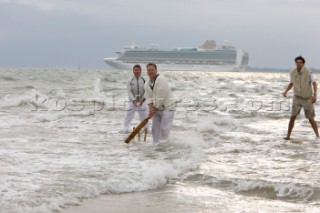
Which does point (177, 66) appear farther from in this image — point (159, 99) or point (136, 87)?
point (159, 99)

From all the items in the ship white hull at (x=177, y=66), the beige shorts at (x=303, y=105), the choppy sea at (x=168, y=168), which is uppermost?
the beige shorts at (x=303, y=105)

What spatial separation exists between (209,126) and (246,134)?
3.65 feet

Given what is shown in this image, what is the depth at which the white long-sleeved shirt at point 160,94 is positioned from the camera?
303 inches

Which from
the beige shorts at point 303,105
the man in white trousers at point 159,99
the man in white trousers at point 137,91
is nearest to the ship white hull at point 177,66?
the man in white trousers at point 137,91

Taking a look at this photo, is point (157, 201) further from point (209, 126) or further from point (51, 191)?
point (209, 126)

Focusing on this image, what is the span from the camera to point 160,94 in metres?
7.71

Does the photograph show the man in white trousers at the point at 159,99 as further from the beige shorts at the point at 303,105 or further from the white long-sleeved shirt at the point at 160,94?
the beige shorts at the point at 303,105

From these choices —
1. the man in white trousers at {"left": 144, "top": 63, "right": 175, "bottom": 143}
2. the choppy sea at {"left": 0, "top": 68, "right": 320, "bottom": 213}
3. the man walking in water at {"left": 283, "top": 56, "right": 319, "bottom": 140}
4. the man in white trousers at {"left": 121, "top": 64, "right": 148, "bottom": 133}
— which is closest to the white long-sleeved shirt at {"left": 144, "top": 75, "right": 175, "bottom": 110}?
the man in white trousers at {"left": 144, "top": 63, "right": 175, "bottom": 143}

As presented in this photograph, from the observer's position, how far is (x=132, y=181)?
5590 millimetres

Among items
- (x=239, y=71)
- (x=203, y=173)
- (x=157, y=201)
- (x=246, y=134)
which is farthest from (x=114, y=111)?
(x=239, y=71)

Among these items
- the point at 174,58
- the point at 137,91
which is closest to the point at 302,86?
the point at 137,91

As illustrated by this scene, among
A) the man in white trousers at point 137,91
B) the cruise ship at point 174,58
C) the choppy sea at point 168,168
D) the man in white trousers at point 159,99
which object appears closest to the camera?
the choppy sea at point 168,168

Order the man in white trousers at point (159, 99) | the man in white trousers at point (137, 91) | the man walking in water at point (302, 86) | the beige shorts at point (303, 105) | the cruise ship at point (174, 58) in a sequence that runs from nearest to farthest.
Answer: the man in white trousers at point (159, 99), the man walking in water at point (302, 86), the beige shorts at point (303, 105), the man in white trousers at point (137, 91), the cruise ship at point (174, 58)

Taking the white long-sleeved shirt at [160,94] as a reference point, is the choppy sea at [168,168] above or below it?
below
